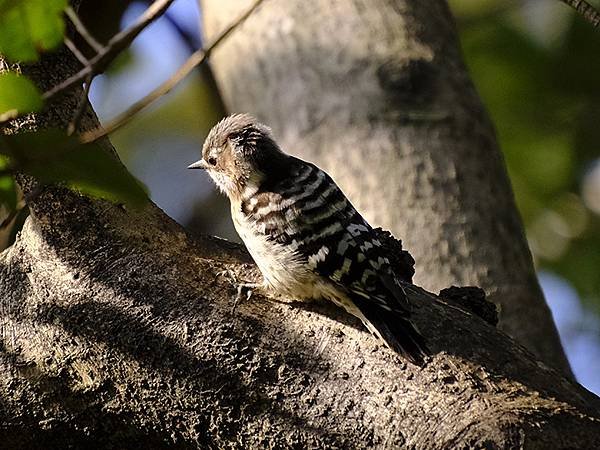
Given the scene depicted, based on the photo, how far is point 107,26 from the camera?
529 cm

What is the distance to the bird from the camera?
3121 mm

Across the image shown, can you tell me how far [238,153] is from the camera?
4340 millimetres

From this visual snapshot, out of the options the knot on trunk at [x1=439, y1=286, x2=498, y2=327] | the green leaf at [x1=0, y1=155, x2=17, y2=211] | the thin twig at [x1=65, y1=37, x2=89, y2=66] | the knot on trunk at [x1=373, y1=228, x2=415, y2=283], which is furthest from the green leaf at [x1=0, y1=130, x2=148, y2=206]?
the knot on trunk at [x1=373, y1=228, x2=415, y2=283]

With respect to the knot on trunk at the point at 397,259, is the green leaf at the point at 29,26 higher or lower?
higher

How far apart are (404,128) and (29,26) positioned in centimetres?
312

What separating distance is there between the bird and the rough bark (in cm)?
60

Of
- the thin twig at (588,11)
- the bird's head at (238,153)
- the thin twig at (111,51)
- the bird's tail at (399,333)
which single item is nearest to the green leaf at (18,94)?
the thin twig at (111,51)

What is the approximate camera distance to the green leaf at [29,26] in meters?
1.70

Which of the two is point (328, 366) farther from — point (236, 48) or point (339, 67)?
point (236, 48)

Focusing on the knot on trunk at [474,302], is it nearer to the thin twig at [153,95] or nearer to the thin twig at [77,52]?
the thin twig at [77,52]

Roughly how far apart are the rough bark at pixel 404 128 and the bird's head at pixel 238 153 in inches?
22.9

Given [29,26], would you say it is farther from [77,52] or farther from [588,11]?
[588,11]

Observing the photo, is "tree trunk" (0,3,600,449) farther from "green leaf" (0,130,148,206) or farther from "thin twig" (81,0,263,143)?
"green leaf" (0,130,148,206)

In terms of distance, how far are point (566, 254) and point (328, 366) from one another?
4.34m
